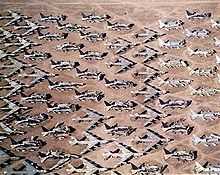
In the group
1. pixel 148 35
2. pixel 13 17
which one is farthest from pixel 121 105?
pixel 13 17

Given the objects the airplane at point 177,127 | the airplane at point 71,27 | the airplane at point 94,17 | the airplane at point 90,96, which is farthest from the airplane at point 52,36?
the airplane at point 177,127

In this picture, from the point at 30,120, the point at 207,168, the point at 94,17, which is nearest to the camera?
the point at 207,168

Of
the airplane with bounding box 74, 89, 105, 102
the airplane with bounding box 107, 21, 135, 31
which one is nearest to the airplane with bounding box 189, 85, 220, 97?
the airplane with bounding box 74, 89, 105, 102

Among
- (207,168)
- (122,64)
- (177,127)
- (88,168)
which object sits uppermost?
(122,64)

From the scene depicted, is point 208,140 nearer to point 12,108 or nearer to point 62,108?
point 62,108

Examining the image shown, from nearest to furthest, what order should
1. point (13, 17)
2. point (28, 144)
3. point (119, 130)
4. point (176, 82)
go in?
point (28, 144), point (119, 130), point (176, 82), point (13, 17)

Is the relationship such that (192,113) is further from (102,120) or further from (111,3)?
(111,3)

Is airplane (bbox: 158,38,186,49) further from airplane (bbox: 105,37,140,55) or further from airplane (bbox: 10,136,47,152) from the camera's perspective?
airplane (bbox: 10,136,47,152)

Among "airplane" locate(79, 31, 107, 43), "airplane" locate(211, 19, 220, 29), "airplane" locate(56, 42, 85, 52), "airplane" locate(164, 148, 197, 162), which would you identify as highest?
"airplane" locate(211, 19, 220, 29)
